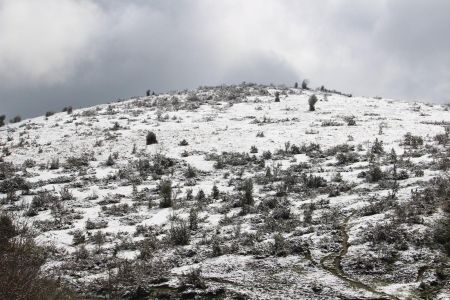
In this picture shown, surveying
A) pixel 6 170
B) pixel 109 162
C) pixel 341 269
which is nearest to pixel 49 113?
pixel 6 170

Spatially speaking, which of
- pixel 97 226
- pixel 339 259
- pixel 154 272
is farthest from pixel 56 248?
pixel 339 259

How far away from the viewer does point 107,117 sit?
3136 centimetres

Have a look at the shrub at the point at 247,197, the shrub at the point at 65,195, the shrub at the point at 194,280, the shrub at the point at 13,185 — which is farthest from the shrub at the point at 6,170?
the shrub at the point at 194,280

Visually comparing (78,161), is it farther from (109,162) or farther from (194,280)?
(194,280)

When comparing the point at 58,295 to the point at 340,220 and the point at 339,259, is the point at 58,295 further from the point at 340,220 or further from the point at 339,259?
the point at 340,220

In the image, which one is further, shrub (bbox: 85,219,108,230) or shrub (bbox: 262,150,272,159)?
shrub (bbox: 262,150,272,159)

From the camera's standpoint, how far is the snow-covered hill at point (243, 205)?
30.5 feet

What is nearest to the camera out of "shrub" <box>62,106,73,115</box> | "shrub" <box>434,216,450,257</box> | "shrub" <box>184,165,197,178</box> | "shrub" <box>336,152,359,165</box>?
"shrub" <box>434,216,450,257</box>

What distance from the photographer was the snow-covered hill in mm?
9289

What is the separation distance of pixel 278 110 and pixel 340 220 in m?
19.7

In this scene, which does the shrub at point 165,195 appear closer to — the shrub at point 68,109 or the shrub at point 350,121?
the shrub at point 350,121

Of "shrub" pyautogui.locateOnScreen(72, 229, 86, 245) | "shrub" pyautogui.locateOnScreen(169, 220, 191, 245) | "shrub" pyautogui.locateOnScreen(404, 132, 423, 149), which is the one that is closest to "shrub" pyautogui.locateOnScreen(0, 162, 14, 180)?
"shrub" pyautogui.locateOnScreen(72, 229, 86, 245)

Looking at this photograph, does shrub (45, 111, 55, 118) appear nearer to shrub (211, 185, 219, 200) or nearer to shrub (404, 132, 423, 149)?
shrub (211, 185, 219, 200)

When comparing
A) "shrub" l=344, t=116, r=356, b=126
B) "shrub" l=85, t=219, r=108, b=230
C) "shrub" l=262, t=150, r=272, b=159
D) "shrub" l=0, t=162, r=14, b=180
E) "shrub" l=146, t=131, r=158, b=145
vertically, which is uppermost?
"shrub" l=344, t=116, r=356, b=126
